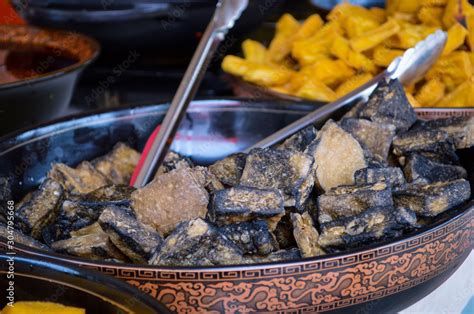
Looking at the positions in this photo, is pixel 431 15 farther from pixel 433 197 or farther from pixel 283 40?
pixel 433 197

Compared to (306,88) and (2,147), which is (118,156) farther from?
(306,88)

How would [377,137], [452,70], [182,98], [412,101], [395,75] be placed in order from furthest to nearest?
[452,70]
[412,101]
[395,75]
[182,98]
[377,137]

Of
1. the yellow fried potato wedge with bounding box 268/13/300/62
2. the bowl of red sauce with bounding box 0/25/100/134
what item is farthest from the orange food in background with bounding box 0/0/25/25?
the yellow fried potato wedge with bounding box 268/13/300/62

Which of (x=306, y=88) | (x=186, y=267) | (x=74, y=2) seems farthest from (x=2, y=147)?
(x=74, y=2)

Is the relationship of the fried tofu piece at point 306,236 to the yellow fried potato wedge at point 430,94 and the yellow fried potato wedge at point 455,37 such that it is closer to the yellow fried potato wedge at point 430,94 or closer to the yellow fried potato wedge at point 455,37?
the yellow fried potato wedge at point 430,94

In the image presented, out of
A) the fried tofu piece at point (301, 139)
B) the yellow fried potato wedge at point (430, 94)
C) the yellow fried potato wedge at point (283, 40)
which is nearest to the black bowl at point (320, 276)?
the fried tofu piece at point (301, 139)

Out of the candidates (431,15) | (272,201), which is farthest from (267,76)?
(272,201)

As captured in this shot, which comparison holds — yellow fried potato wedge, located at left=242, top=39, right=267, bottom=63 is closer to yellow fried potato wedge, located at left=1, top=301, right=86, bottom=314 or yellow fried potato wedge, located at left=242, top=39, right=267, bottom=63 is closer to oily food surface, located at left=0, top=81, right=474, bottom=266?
oily food surface, located at left=0, top=81, right=474, bottom=266
